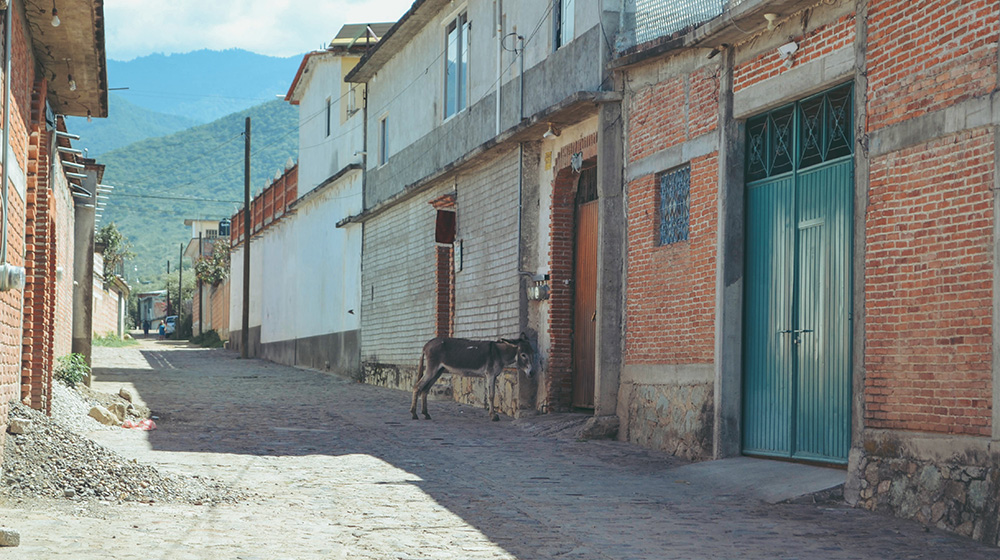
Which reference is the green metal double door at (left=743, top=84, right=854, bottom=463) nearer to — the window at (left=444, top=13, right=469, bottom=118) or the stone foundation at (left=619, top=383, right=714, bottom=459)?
the stone foundation at (left=619, top=383, right=714, bottom=459)

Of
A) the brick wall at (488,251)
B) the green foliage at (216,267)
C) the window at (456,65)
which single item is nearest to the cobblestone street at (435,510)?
the brick wall at (488,251)

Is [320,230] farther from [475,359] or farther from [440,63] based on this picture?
[475,359]

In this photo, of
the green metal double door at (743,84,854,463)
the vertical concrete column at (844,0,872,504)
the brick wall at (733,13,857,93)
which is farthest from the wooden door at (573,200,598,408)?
the vertical concrete column at (844,0,872,504)

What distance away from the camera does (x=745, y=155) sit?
12.5 meters

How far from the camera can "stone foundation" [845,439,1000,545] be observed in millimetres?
8164

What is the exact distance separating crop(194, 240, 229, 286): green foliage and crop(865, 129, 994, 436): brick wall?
47.6m

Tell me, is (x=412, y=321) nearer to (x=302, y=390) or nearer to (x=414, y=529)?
(x=302, y=390)

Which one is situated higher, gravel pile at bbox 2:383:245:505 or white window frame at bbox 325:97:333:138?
white window frame at bbox 325:97:333:138

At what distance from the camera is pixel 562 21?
16.8 m

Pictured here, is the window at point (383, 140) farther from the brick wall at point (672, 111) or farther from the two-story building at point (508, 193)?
the brick wall at point (672, 111)

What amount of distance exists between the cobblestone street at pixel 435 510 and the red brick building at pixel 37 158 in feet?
5.30

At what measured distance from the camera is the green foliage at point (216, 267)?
58981 millimetres

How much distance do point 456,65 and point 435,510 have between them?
13.8 metres

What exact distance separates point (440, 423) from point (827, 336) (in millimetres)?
7517
